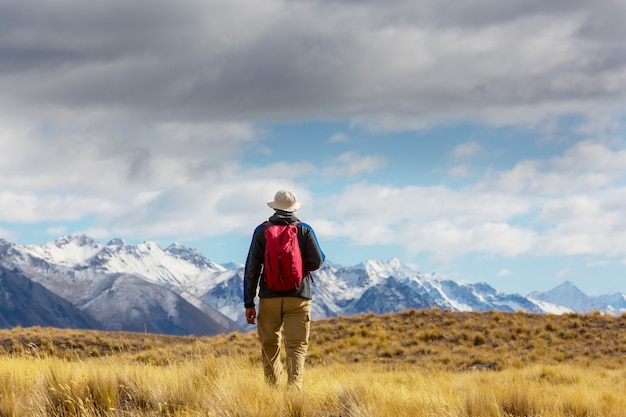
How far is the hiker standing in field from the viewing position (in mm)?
9406

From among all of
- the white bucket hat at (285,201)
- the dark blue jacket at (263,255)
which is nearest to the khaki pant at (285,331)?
the dark blue jacket at (263,255)

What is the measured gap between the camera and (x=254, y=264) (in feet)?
31.8

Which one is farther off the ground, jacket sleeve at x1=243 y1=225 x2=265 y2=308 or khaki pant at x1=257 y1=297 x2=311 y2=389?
jacket sleeve at x1=243 y1=225 x2=265 y2=308

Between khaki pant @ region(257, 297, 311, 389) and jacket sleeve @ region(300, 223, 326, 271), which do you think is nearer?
khaki pant @ region(257, 297, 311, 389)

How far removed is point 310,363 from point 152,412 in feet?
54.4

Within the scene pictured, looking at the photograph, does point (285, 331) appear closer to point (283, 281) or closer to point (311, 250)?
point (283, 281)

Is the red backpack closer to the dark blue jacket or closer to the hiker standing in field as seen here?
the hiker standing in field

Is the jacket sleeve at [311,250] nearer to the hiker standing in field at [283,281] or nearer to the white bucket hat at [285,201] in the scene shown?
the hiker standing in field at [283,281]

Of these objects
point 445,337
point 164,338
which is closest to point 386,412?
point 445,337

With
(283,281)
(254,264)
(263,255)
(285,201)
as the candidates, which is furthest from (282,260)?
(285,201)

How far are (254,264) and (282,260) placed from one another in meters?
0.51

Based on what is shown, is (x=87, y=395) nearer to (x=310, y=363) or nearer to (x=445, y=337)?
(x=310, y=363)

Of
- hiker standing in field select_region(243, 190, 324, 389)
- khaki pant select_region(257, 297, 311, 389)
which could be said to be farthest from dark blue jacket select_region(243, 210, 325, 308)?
khaki pant select_region(257, 297, 311, 389)

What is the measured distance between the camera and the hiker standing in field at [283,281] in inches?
370
